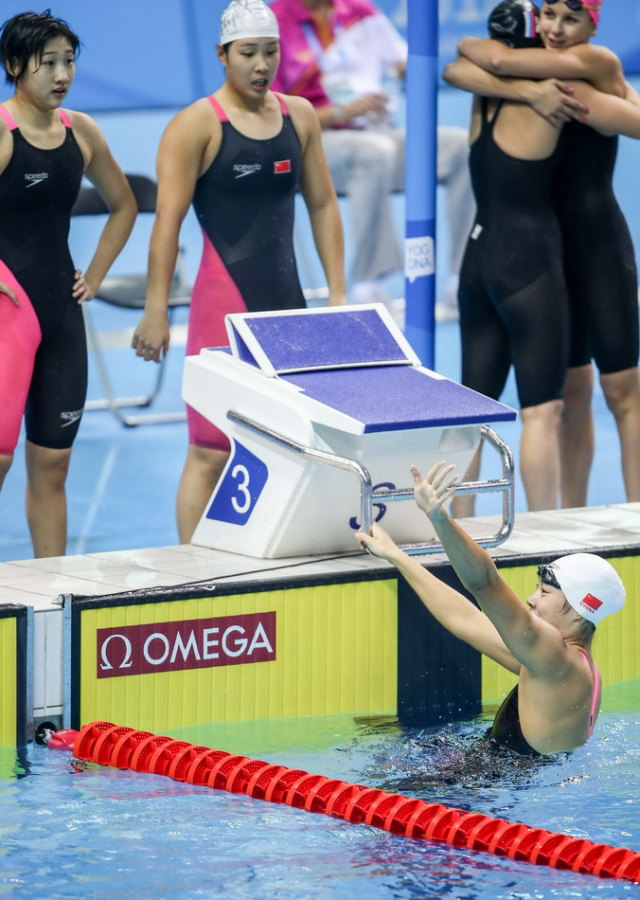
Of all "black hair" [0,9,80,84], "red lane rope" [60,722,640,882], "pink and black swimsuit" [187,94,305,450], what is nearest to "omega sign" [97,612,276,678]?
"red lane rope" [60,722,640,882]

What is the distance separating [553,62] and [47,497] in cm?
206

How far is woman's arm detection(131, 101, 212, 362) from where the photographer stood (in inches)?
201

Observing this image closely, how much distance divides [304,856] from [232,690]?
0.92m

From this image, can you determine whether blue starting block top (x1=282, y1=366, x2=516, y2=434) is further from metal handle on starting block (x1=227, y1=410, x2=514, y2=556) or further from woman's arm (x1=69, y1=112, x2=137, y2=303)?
woman's arm (x1=69, y1=112, x2=137, y2=303)

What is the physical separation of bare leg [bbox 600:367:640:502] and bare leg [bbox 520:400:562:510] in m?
0.27

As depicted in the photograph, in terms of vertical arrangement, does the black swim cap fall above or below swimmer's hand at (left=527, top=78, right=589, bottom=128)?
Answer: above

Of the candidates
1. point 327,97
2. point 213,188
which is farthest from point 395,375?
point 327,97

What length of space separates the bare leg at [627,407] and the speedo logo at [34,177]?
6.35 feet

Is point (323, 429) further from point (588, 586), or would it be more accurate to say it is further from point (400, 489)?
point (588, 586)

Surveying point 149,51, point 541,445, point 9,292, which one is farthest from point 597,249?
point 149,51

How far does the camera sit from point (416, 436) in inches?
182

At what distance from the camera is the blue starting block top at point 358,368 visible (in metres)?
4.58

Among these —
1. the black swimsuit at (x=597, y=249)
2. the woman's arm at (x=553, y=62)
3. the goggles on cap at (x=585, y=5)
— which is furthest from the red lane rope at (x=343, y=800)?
the goggles on cap at (x=585, y=5)

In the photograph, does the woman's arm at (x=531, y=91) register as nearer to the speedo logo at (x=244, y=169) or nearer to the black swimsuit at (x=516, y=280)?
the black swimsuit at (x=516, y=280)
